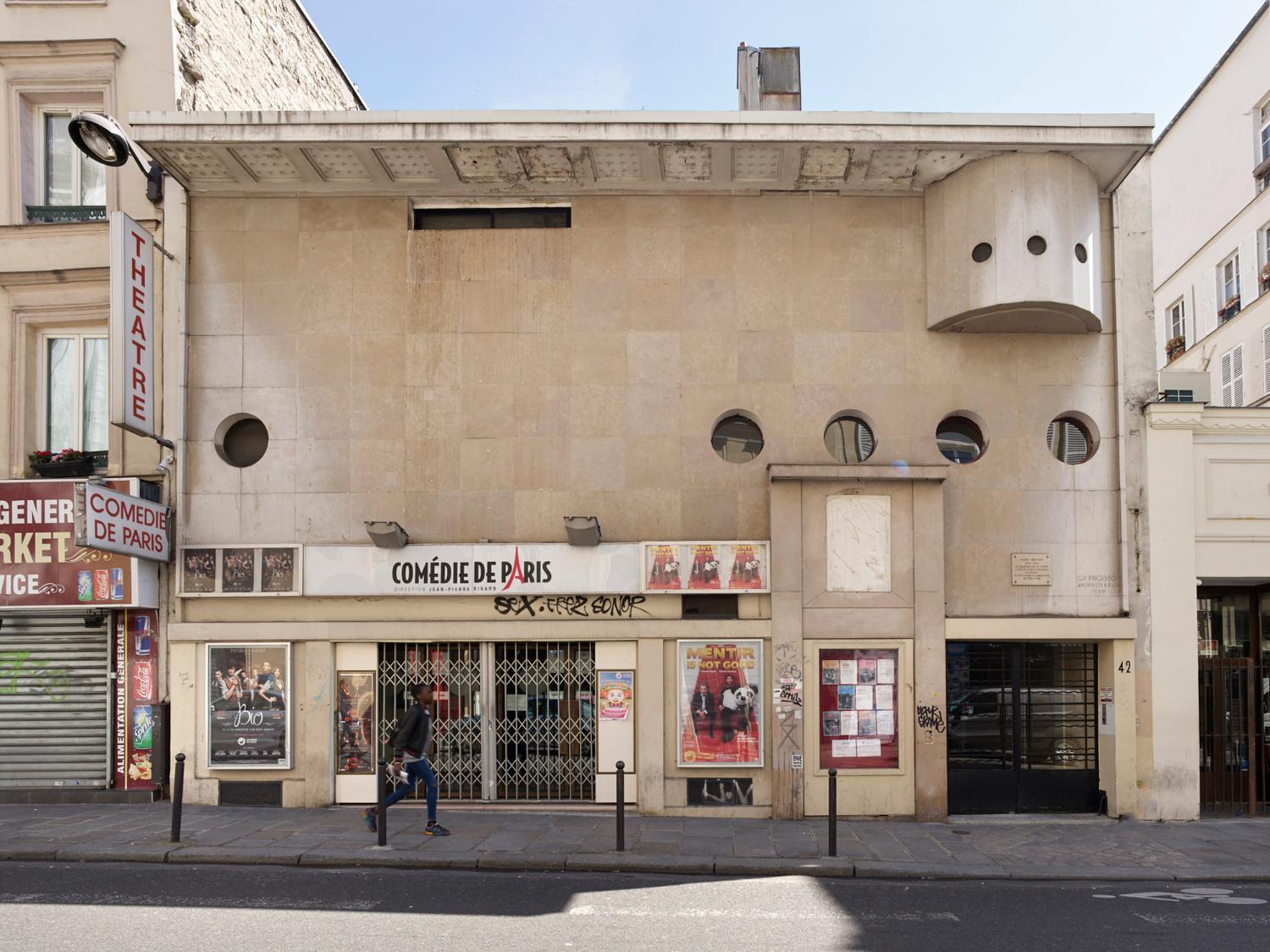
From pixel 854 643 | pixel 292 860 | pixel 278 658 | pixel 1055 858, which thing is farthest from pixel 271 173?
pixel 1055 858

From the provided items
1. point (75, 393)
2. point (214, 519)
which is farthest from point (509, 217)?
point (75, 393)

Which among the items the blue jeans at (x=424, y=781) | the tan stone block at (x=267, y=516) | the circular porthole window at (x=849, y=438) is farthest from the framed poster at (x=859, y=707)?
the tan stone block at (x=267, y=516)

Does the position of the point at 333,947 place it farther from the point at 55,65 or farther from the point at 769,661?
the point at 55,65

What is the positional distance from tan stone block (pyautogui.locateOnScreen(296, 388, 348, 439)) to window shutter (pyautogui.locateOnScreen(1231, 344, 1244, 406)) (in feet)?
65.3

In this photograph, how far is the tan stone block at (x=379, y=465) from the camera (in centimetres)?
1375

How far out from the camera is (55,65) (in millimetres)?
14188

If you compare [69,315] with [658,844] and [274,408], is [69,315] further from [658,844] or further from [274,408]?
[658,844]

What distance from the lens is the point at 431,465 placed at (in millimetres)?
13758

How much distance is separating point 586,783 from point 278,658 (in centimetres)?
450

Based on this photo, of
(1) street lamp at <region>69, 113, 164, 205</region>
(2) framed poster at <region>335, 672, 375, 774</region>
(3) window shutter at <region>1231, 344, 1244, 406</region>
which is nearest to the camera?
(1) street lamp at <region>69, 113, 164, 205</region>

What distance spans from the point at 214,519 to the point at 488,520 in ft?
12.4

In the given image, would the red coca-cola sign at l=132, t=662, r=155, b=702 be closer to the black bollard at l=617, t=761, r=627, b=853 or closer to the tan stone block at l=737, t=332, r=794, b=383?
the black bollard at l=617, t=761, r=627, b=853

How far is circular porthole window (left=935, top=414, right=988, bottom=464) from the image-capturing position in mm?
13875

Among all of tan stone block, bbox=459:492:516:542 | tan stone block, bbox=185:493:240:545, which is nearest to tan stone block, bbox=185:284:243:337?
tan stone block, bbox=185:493:240:545
